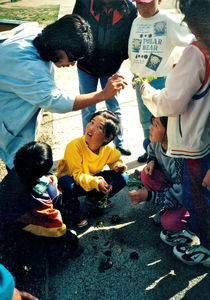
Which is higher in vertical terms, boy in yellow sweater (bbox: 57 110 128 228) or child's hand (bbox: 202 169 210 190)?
child's hand (bbox: 202 169 210 190)

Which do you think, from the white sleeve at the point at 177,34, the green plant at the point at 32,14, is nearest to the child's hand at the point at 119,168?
the white sleeve at the point at 177,34

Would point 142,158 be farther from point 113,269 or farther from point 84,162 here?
point 113,269

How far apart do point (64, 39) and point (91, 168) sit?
1.11 metres

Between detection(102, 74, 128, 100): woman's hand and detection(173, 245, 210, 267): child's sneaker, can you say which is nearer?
detection(173, 245, 210, 267): child's sneaker

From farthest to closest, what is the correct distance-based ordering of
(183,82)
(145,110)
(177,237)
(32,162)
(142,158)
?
(142,158), (145,110), (177,237), (32,162), (183,82)

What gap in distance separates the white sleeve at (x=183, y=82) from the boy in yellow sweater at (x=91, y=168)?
82 centimetres

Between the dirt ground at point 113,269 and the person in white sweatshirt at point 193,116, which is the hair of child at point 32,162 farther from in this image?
the person in white sweatshirt at point 193,116

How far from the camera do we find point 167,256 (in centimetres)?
217

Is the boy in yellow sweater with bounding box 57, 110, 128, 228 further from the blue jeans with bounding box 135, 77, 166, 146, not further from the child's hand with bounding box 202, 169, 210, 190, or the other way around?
the child's hand with bounding box 202, 169, 210, 190

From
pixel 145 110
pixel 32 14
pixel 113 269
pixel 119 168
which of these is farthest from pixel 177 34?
pixel 32 14

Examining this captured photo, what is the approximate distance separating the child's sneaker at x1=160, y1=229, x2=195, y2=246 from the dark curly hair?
1.57m

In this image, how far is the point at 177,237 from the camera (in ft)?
7.20


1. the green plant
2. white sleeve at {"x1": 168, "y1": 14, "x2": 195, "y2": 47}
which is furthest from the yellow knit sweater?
the green plant

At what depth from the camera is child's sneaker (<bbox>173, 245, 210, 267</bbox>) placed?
6.61ft
